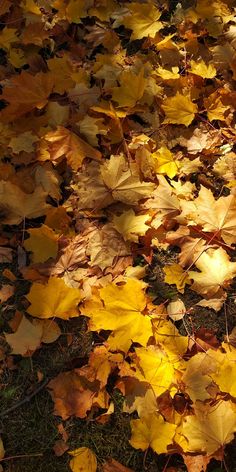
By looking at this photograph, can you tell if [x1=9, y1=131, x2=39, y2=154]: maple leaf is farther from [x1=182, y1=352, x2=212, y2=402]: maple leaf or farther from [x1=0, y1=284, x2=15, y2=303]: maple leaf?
[x1=182, y1=352, x2=212, y2=402]: maple leaf

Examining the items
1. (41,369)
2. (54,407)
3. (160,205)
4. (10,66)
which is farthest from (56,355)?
(10,66)

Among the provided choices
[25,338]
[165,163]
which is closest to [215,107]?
[165,163]

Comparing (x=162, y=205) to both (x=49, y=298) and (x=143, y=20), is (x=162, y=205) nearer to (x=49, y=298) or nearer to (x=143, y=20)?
(x=49, y=298)

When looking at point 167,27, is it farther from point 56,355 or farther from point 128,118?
point 56,355

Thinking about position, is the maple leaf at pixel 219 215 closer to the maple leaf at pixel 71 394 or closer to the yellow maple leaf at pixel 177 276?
the yellow maple leaf at pixel 177 276

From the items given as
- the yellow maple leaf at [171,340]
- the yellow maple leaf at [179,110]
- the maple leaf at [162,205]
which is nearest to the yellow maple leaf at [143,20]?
the yellow maple leaf at [179,110]
